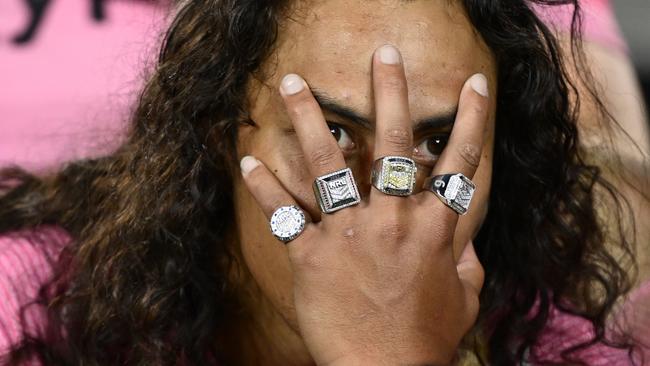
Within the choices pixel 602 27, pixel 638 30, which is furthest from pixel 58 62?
pixel 638 30

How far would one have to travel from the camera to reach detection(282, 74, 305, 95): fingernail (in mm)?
1449

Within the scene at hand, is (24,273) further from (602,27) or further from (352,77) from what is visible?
(602,27)

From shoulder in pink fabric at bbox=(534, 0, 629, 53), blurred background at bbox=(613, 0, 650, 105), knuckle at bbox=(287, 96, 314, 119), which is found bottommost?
blurred background at bbox=(613, 0, 650, 105)

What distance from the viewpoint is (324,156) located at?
143 centimetres

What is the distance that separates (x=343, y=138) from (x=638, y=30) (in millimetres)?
1927

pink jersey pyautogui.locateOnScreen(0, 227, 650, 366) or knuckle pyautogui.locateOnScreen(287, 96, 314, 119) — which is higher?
knuckle pyautogui.locateOnScreen(287, 96, 314, 119)

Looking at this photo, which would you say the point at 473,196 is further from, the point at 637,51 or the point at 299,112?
the point at 637,51

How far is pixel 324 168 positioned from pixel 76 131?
1152 mm

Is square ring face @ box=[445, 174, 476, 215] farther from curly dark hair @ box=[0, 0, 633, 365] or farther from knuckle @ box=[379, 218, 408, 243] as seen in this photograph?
curly dark hair @ box=[0, 0, 633, 365]

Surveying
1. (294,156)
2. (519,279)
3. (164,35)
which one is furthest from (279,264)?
(519,279)

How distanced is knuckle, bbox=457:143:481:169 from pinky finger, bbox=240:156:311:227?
22 centimetres

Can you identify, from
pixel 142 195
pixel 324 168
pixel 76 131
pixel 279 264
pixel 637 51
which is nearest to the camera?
pixel 324 168

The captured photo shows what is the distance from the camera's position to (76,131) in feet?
8.00

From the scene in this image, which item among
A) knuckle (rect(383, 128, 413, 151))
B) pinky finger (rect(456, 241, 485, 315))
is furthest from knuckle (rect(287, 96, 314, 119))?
Answer: pinky finger (rect(456, 241, 485, 315))
